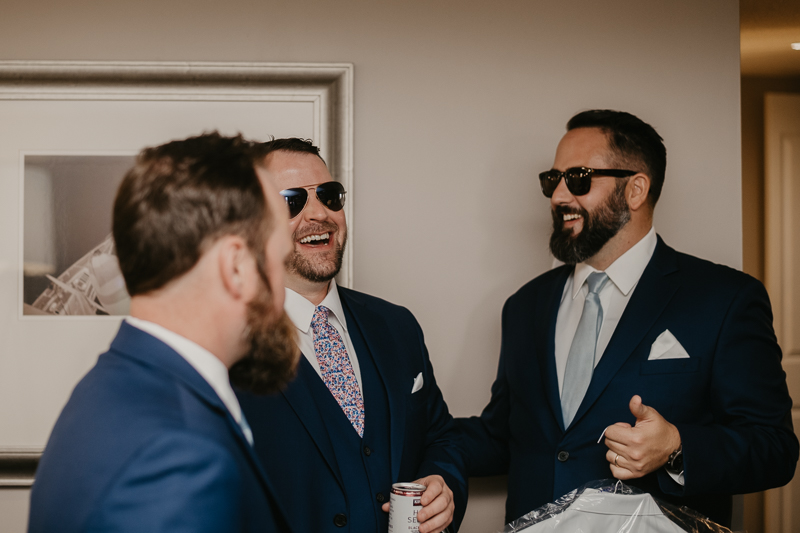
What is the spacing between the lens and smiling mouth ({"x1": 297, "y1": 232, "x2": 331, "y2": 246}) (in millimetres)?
1671

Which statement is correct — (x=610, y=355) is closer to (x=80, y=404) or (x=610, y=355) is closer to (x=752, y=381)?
(x=752, y=381)

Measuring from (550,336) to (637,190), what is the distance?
0.54 metres

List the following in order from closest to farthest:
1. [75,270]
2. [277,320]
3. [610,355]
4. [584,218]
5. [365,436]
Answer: [277,320] → [365,436] → [610,355] → [584,218] → [75,270]

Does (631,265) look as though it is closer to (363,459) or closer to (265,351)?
(363,459)

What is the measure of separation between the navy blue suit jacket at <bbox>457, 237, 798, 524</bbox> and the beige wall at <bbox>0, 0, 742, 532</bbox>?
1.50 ft

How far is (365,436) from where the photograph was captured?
4.95 feet

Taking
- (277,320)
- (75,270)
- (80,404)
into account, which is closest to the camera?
(80,404)

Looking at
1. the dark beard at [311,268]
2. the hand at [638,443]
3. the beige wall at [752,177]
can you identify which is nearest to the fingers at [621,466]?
the hand at [638,443]

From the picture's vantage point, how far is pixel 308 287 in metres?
1.64

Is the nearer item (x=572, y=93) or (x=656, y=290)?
(x=656, y=290)

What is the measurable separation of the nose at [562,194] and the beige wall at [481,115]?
0.33 metres

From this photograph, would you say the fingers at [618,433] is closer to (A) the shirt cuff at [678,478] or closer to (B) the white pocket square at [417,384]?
(A) the shirt cuff at [678,478]

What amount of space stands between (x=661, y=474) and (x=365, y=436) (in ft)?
2.54

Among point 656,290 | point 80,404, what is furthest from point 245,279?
point 656,290
